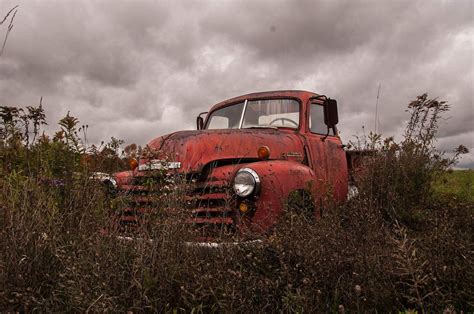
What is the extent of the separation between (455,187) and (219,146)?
21.3 feet

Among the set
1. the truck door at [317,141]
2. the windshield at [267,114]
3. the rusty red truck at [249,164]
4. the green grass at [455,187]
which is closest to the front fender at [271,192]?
the rusty red truck at [249,164]

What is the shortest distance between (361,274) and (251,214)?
1228 millimetres

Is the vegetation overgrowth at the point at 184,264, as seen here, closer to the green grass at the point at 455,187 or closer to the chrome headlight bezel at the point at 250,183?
the chrome headlight bezel at the point at 250,183

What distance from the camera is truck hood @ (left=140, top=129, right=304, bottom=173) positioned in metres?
3.99

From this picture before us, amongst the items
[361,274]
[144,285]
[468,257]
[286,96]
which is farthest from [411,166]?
[144,285]

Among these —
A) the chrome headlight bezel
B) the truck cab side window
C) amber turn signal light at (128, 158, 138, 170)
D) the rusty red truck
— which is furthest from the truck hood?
the truck cab side window

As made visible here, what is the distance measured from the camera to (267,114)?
5.12m

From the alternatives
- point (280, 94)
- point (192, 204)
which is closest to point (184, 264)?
point (192, 204)

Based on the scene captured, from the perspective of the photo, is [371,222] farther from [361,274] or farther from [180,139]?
[180,139]

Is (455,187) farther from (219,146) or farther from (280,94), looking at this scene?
(219,146)

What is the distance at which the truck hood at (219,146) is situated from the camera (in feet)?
13.1

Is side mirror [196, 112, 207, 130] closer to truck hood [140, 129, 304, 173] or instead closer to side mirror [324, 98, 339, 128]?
truck hood [140, 129, 304, 173]

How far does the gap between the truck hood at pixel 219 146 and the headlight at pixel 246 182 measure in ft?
1.77

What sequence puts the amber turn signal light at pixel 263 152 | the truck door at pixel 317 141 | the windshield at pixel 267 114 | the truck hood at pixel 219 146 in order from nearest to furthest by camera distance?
the truck hood at pixel 219 146
the amber turn signal light at pixel 263 152
the truck door at pixel 317 141
the windshield at pixel 267 114
